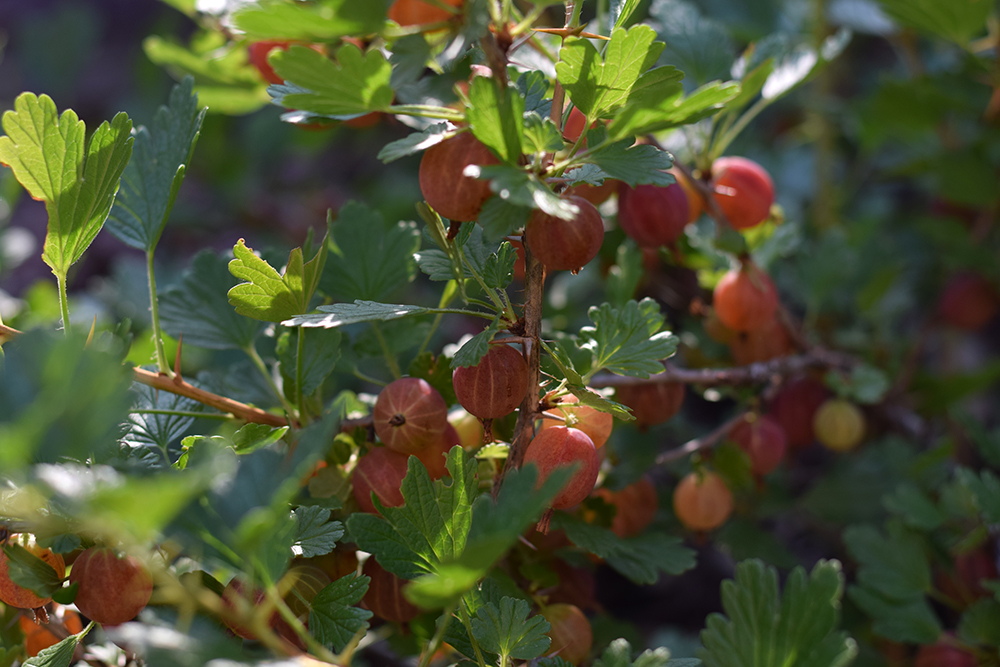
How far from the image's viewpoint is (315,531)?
591 millimetres

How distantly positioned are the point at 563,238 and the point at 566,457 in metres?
0.18

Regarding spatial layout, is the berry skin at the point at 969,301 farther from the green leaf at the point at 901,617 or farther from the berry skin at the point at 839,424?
the green leaf at the point at 901,617

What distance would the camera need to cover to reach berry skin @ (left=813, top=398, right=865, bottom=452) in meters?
1.05

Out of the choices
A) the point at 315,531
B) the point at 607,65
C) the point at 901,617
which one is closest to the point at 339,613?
the point at 315,531

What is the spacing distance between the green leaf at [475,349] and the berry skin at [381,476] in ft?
0.51

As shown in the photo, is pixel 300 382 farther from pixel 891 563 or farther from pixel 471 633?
pixel 891 563

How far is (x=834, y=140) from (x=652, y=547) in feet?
4.29

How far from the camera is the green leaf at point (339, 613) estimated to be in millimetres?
589

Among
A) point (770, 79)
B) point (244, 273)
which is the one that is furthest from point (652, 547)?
point (770, 79)

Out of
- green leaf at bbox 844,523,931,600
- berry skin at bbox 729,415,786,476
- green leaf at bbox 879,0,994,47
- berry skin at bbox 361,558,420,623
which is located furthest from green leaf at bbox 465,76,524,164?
green leaf at bbox 879,0,994,47

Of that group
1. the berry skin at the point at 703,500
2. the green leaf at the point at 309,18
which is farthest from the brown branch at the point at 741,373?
the green leaf at the point at 309,18

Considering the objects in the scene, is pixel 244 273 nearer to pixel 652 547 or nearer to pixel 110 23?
pixel 652 547

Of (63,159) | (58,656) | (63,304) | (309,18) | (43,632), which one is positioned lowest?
(43,632)

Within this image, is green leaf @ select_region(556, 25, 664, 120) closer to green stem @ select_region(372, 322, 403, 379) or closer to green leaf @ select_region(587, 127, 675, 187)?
green leaf @ select_region(587, 127, 675, 187)
